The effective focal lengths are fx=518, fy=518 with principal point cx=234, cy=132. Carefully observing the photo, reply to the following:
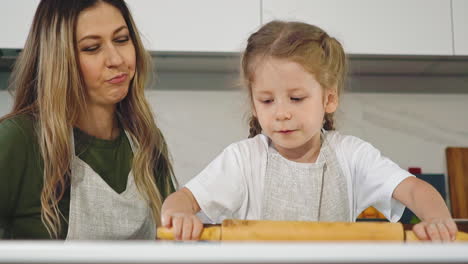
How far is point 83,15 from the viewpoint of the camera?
1.09 m

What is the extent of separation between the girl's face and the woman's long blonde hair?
12.5 inches

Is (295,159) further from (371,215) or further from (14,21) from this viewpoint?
(14,21)

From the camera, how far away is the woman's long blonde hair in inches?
39.9

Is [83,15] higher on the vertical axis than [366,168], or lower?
higher

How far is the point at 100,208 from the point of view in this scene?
1061 mm

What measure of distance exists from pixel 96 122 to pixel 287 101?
1.55ft

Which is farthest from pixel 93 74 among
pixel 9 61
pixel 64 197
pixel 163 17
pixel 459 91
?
pixel 459 91

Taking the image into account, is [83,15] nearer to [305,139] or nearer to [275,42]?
[275,42]

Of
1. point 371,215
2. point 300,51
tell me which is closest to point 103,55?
point 300,51

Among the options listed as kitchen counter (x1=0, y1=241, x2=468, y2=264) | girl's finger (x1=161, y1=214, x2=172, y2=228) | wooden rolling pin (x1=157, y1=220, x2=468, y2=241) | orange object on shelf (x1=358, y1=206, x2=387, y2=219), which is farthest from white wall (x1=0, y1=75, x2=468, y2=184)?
kitchen counter (x1=0, y1=241, x2=468, y2=264)

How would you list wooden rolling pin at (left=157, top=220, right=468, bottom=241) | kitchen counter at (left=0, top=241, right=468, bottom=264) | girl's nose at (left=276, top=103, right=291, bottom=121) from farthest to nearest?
girl's nose at (left=276, top=103, right=291, bottom=121) → wooden rolling pin at (left=157, top=220, right=468, bottom=241) → kitchen counter at (left=0, top=241, right=468, bottom=264)

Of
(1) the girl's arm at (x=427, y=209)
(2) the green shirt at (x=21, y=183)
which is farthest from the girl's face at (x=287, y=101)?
(2) the green shirt at (x=21, y=183)

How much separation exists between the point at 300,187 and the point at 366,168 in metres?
0.13

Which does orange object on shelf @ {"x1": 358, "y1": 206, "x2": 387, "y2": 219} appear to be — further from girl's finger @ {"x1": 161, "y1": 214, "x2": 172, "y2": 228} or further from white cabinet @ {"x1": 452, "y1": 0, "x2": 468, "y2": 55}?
girl's finger @ {"x1": 161, "y1": 214, "x2": 172, "y2": 228}
